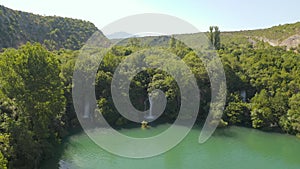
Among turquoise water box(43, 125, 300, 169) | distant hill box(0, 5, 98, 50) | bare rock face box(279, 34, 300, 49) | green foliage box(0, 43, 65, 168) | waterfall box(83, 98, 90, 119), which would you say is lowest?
turquoise water box(43, 125, 300, 169)

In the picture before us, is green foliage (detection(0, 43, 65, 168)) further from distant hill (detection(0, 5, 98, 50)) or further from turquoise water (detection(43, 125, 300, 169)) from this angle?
distant hill (detection(0, 5, 98, 50))

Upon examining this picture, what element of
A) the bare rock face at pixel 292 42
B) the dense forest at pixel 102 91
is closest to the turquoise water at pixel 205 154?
the dense forest at pixel 102 91

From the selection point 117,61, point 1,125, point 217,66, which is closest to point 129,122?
point 117,61

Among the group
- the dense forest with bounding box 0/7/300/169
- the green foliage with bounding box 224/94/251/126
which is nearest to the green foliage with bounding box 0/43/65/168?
the dense forest with bounding box 0/7/300/169

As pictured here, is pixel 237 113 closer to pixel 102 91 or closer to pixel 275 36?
pixel 102 91

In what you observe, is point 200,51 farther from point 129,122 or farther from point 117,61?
point 129,122
